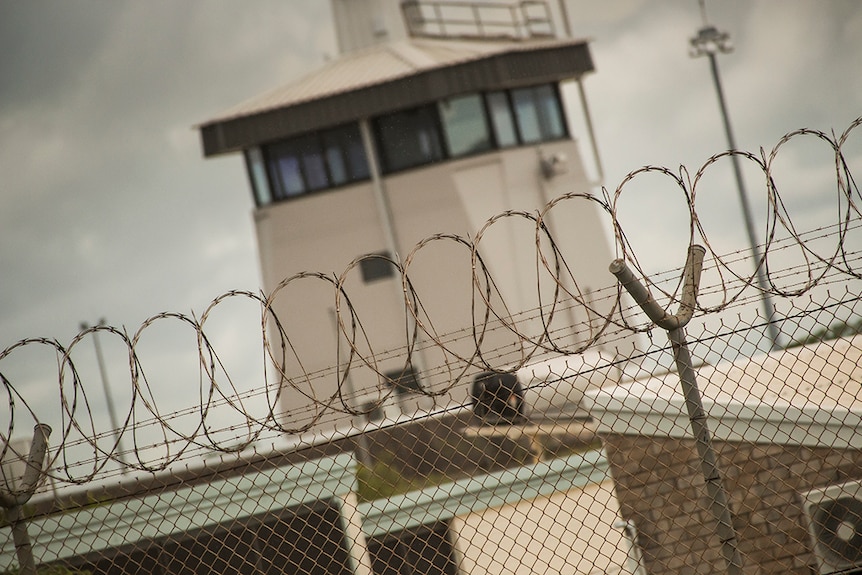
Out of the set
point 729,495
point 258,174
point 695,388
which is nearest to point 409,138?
point 258,174

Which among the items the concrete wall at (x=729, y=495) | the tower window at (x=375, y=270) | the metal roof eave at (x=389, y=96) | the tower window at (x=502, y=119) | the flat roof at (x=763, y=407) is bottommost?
the concrete wall at (x=729, y=495)

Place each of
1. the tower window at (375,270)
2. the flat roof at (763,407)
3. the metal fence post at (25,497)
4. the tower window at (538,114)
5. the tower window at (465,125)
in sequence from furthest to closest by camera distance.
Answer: the tower window at (538,114) → the tower window at (375,270) → the tower window at (465,125) → the flat roof at (763,407) → the metal fence post at (25,497)

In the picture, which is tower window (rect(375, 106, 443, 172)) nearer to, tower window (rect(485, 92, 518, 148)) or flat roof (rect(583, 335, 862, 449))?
tower window (rect(485, 92, 518, 148))

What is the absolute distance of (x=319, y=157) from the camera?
2377 centimetres

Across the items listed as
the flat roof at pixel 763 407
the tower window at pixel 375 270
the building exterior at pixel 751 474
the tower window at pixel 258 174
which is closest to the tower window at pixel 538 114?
the tower window at pixel 375 270

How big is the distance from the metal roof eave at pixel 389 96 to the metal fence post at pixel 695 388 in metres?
19.3

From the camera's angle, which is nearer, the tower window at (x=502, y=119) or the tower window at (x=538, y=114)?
the tower window at (x=502, y=119)

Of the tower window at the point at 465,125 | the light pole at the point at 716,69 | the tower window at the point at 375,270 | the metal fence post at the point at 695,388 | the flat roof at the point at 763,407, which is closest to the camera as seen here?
the metal fence post at the point at 695,388

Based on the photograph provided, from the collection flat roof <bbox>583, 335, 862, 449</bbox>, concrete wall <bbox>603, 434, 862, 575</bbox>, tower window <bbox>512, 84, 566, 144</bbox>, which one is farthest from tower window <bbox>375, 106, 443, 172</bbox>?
concrete wall <bbox>603, 434, 862, 575</bbox>

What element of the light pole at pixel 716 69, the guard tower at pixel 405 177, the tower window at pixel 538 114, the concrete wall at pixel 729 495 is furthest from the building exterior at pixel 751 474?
the light pole at pixel 716 69

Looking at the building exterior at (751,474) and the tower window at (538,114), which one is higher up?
the tower window at (538,114)

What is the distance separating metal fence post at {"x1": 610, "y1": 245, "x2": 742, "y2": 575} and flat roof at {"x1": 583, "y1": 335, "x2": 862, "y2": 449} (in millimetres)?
567

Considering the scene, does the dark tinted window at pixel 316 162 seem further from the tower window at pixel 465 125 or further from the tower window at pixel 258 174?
the tower window at pixel 465 125

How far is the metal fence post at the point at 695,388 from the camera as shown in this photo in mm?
3938
